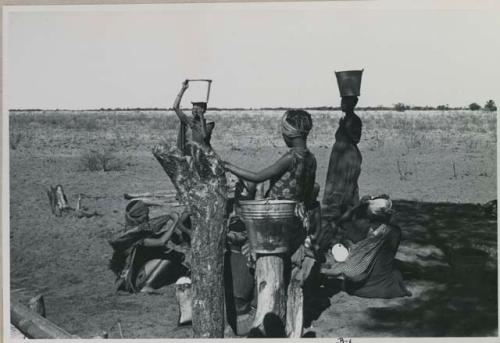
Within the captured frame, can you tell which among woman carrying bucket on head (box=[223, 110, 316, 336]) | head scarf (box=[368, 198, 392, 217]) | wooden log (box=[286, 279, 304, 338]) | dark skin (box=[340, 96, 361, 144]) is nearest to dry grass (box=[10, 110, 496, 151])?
dark skin (box=[340, 96, 361, 144])

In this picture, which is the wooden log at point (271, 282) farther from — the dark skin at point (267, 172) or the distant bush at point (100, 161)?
the distant bush at point (100, 161)

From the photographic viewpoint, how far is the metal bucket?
7.78 m

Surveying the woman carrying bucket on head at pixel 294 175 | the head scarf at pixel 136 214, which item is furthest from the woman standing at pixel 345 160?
the head scarf at pixel 136 214

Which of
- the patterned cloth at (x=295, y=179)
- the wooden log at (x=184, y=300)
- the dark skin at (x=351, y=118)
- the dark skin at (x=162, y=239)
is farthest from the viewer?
the dark skin at (x=351, y=118)

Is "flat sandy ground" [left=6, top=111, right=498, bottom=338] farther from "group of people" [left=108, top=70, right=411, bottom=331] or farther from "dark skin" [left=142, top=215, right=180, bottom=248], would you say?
"dark skin" [left=142, top=215, right=180, bottom=248]

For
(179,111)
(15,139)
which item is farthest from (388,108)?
(15,139)

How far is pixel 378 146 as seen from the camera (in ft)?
31.0

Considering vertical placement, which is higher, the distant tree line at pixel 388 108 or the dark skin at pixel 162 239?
the distant tree line at pixel 388 108

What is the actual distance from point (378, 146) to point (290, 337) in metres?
2.40

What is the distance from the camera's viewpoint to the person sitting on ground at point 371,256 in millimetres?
8625

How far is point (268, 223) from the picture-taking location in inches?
307

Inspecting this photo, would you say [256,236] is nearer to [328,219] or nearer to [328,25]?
[328,219]

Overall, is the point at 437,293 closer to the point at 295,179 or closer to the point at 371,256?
the point at 371,256

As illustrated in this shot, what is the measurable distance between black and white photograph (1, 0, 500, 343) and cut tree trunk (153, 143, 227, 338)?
0.20 metres
